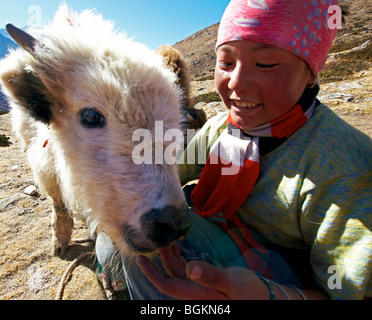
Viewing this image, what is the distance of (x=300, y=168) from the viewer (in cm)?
149

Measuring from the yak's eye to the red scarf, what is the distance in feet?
3.10

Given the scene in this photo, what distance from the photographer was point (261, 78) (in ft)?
4.87

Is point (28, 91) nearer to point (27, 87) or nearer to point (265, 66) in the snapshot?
point (27, 87)

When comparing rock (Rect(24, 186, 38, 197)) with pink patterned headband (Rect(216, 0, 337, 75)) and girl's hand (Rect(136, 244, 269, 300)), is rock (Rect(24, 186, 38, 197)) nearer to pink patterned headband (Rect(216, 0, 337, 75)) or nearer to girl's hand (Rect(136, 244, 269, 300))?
girl's hand (Rect(136, 244, 269, 300))

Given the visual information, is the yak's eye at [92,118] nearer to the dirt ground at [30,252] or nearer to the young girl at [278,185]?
the young girl at [278,185]

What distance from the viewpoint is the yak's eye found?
59.5 inches

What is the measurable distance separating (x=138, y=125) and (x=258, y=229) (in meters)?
1.21

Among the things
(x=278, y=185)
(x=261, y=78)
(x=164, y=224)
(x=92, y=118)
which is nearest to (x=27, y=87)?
(x=92, y=118)

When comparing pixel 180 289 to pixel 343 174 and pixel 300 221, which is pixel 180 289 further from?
pixel 343 174

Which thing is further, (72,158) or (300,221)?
(72,158)

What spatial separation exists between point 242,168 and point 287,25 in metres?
0.97

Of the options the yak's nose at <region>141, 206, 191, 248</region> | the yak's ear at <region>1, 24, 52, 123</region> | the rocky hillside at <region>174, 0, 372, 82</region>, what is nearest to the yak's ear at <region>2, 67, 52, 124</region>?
the yak's ear at <region>1, 24, 52, 123</region>

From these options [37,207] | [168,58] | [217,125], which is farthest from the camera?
[37,207]

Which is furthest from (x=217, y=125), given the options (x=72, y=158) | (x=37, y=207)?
(x=37, y=207)
